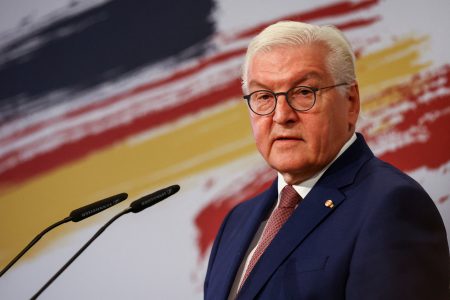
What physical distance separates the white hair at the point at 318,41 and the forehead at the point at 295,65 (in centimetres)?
1

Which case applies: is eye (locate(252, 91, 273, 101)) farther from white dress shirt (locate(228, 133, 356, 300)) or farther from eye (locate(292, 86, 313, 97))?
white dress shirt (locate(228, 133, 356, 300))

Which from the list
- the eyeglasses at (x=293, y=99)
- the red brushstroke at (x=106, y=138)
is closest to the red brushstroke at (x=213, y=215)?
the red brushstroke at (x=106, y=138)

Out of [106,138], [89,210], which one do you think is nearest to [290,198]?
[89,210]

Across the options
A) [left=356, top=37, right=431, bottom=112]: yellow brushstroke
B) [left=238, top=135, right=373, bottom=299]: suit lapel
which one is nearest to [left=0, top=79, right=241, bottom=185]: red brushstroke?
[left=356, top=37, right=431, bottom=112]: yellow brushstroke

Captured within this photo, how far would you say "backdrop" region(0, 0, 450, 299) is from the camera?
2.45m

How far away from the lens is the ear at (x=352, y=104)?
1.95 metres

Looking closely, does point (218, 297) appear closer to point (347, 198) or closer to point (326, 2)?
point (347, 198)

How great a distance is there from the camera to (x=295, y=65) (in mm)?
1873

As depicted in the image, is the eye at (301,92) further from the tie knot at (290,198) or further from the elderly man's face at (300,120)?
the tie knot at (290,198)

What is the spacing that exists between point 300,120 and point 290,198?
0.70 ft

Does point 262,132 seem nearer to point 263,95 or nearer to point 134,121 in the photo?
point 263,95

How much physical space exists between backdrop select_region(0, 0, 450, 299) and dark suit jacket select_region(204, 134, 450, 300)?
2.25 feet

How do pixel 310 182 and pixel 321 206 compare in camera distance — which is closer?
pixel 321 206

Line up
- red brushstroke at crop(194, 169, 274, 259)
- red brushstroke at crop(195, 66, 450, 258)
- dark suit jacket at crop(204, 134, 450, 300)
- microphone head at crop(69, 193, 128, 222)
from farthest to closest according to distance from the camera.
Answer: red brushstroke at crop(194, 169, 274, 259) < red brushstroke at crop(195, 66, 450, 258) < microphone head at crop(69, 193, 128, 222) < dark suit jacket at crop(204, 134, 450, 300)
